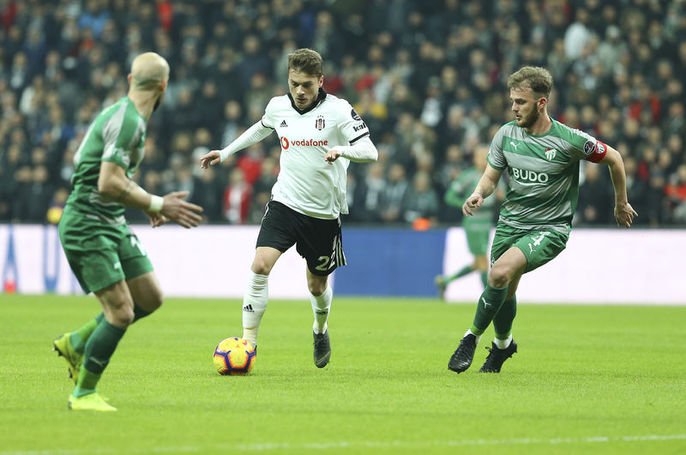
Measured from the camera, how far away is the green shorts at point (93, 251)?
7656mm

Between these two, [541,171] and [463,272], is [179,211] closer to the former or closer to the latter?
[541,171]

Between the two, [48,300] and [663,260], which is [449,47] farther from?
[48,300]

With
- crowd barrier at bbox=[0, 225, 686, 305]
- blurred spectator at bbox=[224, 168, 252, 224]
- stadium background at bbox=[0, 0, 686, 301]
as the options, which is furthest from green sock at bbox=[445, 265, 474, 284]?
blurred spectator at bbox=[224, 168, 252, 224]

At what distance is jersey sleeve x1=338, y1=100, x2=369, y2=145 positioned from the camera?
33.9 feet

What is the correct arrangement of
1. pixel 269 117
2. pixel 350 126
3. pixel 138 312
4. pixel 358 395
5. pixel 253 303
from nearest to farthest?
pixel 138 312, pixel 358 395, pixel 253 303, pixel 350 126, pixel 269 117

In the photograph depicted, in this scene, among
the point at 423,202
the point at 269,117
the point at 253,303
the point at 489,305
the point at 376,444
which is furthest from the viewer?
the point at 423,202

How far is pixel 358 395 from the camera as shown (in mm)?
8695

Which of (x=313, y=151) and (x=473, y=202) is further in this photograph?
(x=313, y=151)

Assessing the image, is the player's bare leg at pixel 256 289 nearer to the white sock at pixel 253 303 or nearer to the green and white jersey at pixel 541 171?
the white sock at pixel 253 303

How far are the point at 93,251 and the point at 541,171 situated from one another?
4059mm

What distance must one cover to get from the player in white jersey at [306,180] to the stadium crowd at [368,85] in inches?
465

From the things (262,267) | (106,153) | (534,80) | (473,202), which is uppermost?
(534,80)

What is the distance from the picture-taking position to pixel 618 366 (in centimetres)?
1116

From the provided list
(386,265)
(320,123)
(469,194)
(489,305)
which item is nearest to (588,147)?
(489,305)
